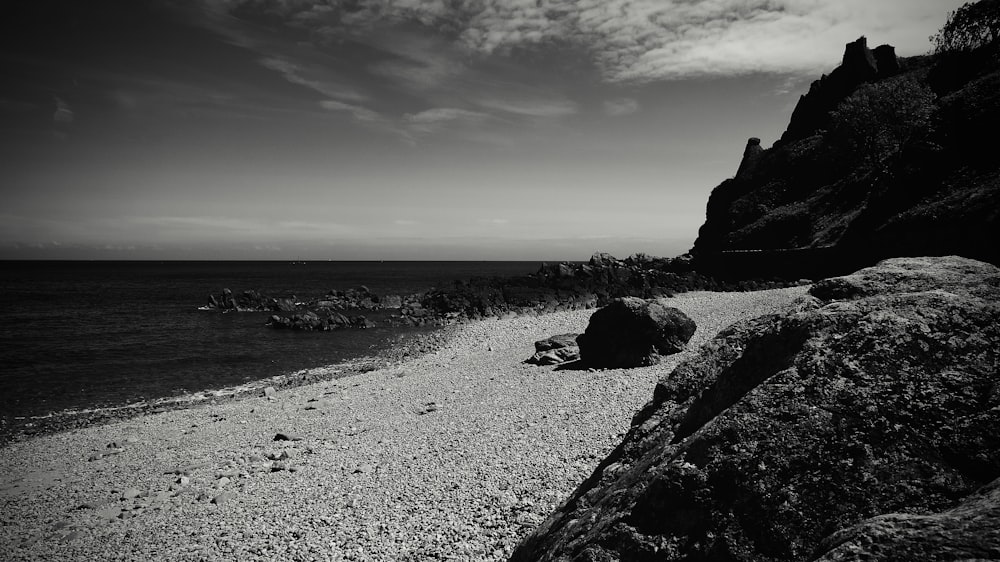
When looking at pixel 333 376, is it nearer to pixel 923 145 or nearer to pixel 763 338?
pixel 763 338

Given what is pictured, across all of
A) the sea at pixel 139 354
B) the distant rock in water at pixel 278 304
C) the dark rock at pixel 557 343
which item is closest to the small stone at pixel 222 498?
the dark rock at pixel 557 343

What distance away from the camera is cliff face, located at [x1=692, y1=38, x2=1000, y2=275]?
2733 cm

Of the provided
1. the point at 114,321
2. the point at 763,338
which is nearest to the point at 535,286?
the point at 114,321

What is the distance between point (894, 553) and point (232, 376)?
95.1 ft

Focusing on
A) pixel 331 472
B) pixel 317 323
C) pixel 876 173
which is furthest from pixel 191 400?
pixel 876 173

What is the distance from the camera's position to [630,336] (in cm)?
1806

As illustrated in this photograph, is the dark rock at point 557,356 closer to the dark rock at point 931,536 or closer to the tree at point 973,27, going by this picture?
the dark rock at point 931,536

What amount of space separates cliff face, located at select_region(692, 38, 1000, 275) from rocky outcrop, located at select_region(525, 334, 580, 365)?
695 inches

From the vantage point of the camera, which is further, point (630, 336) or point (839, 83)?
point (839, 83)

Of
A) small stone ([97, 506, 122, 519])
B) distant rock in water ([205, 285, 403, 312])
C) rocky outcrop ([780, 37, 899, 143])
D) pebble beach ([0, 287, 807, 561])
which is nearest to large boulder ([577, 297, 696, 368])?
pebble beach ([0, 287, 807, 561])

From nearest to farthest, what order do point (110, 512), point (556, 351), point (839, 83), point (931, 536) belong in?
point (931, 536)
point (110, 512)
point (556, 351)
point (839, 83)

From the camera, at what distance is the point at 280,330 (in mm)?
41969

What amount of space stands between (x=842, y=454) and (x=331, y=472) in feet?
36.5

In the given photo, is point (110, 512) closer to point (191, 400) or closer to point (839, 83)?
point (191, 400)
